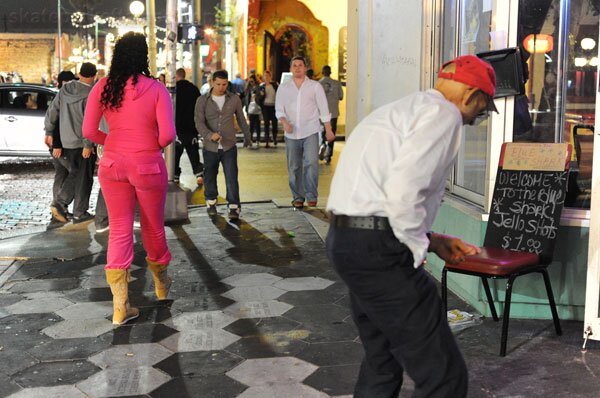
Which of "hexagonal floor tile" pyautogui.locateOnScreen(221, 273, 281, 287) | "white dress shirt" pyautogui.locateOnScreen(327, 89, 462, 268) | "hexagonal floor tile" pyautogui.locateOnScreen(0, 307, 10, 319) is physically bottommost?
"hexagonal floor tile" pyautogui.locateOnScreen(0, 307, 10, 319)

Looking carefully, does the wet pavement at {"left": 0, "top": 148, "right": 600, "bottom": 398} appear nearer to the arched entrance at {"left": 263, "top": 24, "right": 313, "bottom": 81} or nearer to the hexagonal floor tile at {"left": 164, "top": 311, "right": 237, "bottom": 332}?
the hexagonal floor tile at {"left": 164, "top": 311, "right": 237, "bottom": 332}

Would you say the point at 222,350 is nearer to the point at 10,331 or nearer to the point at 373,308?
the point at 10,331

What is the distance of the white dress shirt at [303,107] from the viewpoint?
10570mm

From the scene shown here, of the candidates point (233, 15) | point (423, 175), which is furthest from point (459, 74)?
point (233, 15)

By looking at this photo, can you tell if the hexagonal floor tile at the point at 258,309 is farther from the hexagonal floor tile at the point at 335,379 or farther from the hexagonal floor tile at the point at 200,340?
the hexagonal floor tile at the point at 335,379

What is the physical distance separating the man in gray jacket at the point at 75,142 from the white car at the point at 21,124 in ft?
19.0

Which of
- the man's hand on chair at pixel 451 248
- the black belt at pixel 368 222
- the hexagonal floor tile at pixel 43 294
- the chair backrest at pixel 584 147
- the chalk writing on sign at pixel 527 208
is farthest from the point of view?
the hexagonal floor tile at pixel 43 294

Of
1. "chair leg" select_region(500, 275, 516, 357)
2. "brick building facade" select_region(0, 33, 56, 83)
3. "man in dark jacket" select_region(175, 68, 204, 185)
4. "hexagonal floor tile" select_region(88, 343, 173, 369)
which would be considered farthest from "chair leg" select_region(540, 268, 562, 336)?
"brick building facade" select_region(0, 33, 56, 83)

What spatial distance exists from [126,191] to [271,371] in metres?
1.67

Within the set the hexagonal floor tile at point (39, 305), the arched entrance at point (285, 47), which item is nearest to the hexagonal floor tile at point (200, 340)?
the hexagonal floor tile at point (39, 305)

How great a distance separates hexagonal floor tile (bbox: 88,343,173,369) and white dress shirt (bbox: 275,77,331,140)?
18.7ft

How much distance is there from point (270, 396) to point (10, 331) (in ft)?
7.02

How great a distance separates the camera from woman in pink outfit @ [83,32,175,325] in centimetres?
555

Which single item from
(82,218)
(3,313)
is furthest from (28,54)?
(3,313)
